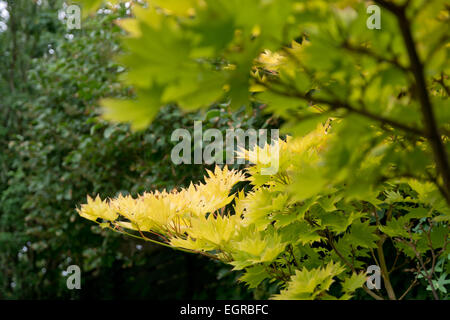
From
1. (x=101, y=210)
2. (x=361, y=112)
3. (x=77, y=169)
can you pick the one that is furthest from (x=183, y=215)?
(x=77, y=169)

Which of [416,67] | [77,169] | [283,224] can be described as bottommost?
[283,224]

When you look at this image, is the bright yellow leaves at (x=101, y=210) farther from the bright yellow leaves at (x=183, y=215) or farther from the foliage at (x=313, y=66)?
the foliage at (x=313, y=66)

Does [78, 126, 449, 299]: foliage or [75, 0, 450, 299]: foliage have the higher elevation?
[75, 0, 450, 299]: foliage

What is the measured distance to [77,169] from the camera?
157 inches

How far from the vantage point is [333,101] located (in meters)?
0.56

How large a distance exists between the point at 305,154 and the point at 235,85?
0.68m

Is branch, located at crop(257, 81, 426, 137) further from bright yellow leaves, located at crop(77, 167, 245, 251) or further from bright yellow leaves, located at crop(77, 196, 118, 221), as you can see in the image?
bright yellow leaves, located at crop(77, 196, 118, 221)

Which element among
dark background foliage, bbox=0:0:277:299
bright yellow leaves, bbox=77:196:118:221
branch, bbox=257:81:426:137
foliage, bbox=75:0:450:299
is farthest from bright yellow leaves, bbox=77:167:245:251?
dark background foliage, bbox=0:0:277:299

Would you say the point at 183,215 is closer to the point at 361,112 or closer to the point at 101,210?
the point at 101,210

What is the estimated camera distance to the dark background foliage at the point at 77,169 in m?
3.50

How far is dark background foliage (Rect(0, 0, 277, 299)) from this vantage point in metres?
3.50

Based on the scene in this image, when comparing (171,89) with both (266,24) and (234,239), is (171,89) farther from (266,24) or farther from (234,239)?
(234,239)

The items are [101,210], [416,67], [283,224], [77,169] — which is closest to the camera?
[416,67]
